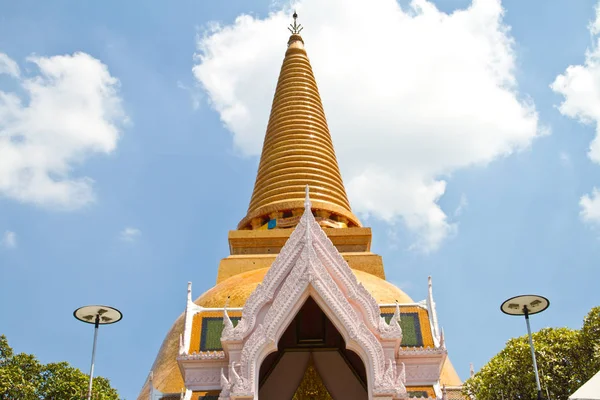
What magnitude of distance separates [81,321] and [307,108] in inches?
716

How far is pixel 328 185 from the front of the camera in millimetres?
26438

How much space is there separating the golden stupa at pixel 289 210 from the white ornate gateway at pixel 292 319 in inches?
167

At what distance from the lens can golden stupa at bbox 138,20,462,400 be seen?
747 inches

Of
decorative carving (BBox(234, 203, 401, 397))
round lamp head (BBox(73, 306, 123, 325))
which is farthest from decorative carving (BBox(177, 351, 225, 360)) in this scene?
round lamp head (BBox(73, 306, 123, 325))

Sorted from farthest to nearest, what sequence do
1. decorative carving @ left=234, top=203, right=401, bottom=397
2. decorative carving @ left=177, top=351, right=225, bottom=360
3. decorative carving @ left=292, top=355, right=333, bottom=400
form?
decorative carving @ left=292, top=355, right=333, bottom=400 → decorative carving @ left=177, top=351, right=225, bottom=360 → decorative carving @ left=234, top=203, right=401, bottom=397

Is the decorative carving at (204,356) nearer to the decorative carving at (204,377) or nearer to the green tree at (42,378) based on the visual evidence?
the decorative carving at (204,377)

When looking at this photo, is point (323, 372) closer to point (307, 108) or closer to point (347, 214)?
point (347, 214)

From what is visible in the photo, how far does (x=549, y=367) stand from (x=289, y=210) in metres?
11.7

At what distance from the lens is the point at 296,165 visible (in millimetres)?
26703

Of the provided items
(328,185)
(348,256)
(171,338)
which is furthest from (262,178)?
(171,338)

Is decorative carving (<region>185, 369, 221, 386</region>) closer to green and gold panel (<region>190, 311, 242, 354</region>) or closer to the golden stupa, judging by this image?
green and gold panel (<region>190, 311, 242, 354</region>)

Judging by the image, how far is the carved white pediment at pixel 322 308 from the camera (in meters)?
12.4

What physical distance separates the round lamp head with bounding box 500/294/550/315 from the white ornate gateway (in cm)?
149

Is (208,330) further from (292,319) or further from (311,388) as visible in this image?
(311,388)
